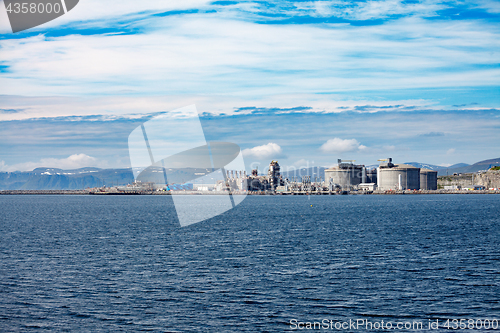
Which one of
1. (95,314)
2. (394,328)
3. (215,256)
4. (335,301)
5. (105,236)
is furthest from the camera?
(105,236)

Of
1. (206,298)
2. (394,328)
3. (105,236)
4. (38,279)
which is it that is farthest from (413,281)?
(105,236)

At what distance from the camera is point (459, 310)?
23125mm

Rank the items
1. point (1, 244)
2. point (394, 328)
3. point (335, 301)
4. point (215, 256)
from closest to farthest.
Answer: point (394, 328), point (335, 301), point (215, 256), point (1, 244)

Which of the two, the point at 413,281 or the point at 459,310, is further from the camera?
the point at 413,281

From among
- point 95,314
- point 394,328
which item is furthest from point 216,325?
point 394,328

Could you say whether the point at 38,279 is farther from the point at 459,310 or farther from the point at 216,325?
the point at 459,310

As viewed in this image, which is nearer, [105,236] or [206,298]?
[206,298]

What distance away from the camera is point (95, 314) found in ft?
74.4

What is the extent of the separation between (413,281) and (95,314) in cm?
1843

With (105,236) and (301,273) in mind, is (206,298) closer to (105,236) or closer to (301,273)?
(301,273)

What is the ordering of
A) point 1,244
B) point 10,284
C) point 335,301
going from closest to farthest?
point 335,301 < point 10,284 < point 1,244

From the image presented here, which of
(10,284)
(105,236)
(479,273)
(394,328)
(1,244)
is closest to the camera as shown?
(394,328)

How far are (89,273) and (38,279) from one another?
327cm

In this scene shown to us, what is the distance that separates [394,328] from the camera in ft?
68.0
